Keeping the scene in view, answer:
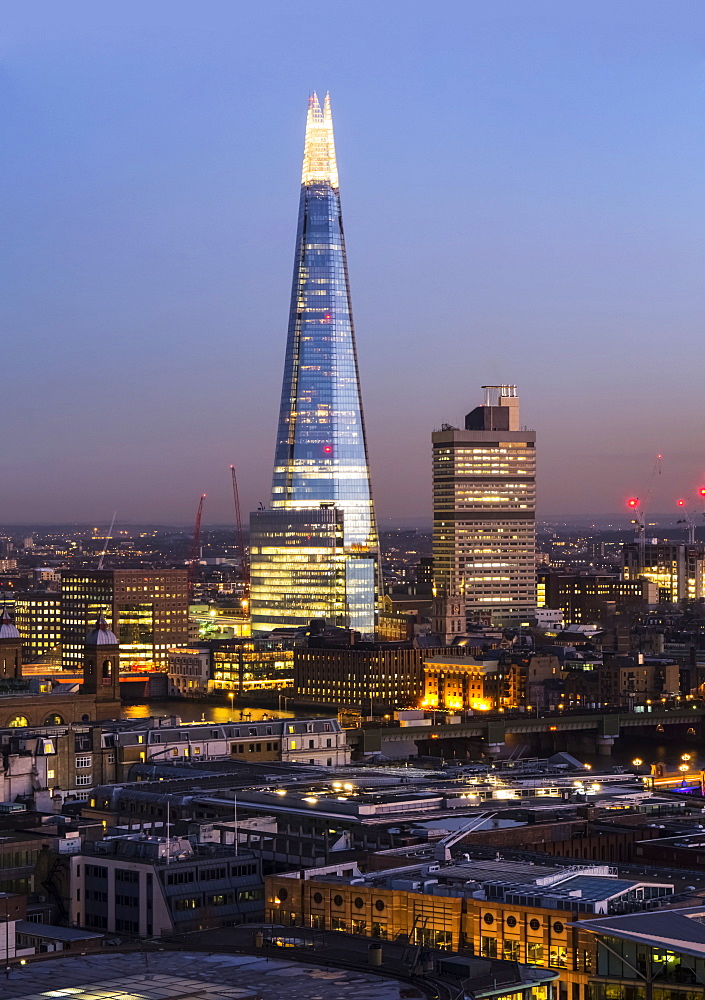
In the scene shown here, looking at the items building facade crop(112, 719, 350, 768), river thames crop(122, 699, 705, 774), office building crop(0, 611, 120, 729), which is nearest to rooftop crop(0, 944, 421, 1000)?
building facade crop(112, 719, 350, 768)

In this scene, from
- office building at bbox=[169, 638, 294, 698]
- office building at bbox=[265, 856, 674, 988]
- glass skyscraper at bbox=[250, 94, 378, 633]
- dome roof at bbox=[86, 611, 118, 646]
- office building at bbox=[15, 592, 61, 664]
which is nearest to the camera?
office building at bbox=[265, 856, 674, 988]

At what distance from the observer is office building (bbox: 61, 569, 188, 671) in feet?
557

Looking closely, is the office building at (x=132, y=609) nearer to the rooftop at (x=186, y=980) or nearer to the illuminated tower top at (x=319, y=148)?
the illuminated tower top at (x=319, y=148)

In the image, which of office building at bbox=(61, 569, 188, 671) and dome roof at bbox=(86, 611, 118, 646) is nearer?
dome roof at bbox=(86, 611, 118, 646)

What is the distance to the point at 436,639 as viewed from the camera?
146250 mm

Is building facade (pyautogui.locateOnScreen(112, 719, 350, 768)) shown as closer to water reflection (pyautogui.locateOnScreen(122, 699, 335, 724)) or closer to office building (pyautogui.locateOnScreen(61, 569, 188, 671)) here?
water reflection (pyautogui.locateOnScreen(122, 699, 335, 724))

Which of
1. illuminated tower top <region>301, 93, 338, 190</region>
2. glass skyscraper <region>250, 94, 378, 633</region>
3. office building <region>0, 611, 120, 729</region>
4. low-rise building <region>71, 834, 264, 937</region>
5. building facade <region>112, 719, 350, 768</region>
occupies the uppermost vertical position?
illuminated tower top <region>301, 93, 338, 190</region>

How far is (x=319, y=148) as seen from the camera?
18412cm

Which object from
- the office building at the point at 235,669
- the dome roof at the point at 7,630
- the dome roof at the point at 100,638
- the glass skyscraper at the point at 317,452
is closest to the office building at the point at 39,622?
the glass skyscraper at the point at 317,452

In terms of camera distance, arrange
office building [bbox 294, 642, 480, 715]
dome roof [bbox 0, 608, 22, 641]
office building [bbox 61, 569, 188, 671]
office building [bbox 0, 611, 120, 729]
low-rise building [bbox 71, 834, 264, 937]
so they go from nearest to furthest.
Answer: low-rise building [bbox 71, 834, 264, 937]
office building [bbox 0, 611, 120, 729]
dome roof [bbox 0, 608, 22, 641]
office building [bbox 294, 642, 480, 715]
office building [bbox 61, 569, 188, 671]

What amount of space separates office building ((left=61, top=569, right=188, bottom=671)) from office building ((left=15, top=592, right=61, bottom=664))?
2088 millimetres

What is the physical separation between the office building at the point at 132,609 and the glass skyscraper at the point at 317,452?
9.01 m

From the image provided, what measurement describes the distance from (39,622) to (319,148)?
151 ft

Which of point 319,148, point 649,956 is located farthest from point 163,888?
point 319,148
